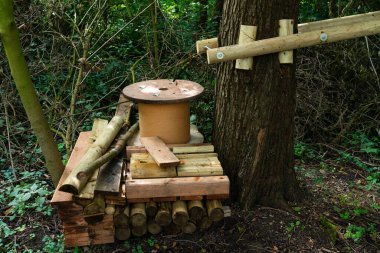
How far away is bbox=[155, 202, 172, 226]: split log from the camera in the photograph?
277 centimetres

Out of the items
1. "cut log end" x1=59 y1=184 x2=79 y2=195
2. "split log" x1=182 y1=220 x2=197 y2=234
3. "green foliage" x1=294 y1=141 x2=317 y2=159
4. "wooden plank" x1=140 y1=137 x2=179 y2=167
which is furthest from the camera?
"green foliage" x1=294 y1=141 x2=317 y2=159

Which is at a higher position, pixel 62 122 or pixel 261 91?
pixel 261 91

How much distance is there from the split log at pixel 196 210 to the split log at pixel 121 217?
0.46 metres

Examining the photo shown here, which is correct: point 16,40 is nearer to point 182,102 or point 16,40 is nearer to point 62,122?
point 182,102

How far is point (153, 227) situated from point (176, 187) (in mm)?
386

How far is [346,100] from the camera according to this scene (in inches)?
198

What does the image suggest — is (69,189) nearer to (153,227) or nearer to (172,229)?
(153,227)

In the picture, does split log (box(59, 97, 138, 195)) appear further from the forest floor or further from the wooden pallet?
the forest floor

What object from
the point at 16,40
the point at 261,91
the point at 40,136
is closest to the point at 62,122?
the point at 40,136

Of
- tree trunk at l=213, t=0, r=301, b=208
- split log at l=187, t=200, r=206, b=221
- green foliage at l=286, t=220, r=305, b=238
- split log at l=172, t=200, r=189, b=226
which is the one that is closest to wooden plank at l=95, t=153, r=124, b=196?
split log at l=172, t=200, r=189, b=226

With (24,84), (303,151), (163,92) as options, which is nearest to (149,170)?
(163,92)

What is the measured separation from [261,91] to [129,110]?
1882 millimetres

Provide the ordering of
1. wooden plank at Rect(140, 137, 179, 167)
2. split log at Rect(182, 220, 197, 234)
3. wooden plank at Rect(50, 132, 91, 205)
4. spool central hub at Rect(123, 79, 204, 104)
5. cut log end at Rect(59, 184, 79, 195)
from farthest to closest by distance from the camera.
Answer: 1. spool central hub at Rect(123, 79, 204, 104)
2. split log at Rect(182, 220, 197, 234)
3. wooden plank at Rect(140, 137, 179, 167)
4. wooden plank at Rect(50, 132, 91, 205)
5. cut log end at Rect(59, 184, 79, 195)

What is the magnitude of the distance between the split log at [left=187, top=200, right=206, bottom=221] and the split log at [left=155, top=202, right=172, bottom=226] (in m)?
0.16
